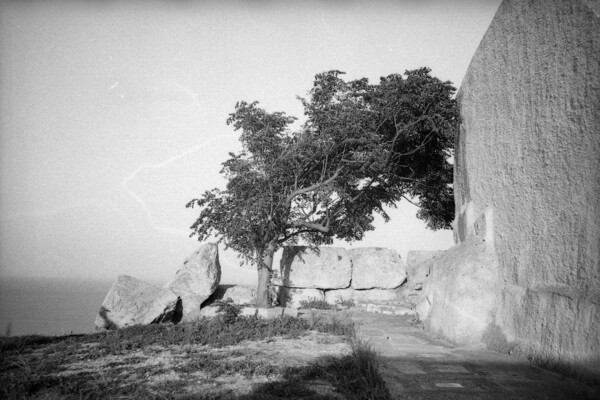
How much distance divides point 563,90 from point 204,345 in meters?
6.97

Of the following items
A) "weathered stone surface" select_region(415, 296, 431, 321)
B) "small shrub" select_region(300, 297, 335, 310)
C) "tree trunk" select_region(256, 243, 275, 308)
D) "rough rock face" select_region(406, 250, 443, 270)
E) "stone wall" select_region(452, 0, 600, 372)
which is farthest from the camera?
"rough rock face" select_region(406, 250, 443, 270)

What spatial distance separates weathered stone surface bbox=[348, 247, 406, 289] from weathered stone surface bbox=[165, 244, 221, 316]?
15.9 feet

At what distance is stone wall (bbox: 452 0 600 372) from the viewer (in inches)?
155

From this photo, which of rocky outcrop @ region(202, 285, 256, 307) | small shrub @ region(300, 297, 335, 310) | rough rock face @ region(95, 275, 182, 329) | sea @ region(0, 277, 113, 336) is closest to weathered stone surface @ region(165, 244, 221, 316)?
rocky outcrop @ region(202, 285, 256, 307)

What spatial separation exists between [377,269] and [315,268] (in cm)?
218

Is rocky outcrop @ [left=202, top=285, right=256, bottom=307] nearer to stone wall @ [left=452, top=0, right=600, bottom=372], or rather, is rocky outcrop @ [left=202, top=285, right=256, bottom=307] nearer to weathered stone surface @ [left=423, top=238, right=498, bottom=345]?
weathered stone surface @ [left=423, top=238, right=498, bottom=345]

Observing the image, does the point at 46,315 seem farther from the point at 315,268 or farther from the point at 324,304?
the point at 324,304

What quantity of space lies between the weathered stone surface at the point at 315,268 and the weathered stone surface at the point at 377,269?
297 millimetres

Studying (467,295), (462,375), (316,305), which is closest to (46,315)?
(316,305)

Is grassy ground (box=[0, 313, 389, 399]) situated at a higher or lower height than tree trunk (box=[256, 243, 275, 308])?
lower

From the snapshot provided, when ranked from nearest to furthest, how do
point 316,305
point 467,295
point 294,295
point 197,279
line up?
1. point 467,295
2. point 316,305
3. point 197,279
4. point 294,295

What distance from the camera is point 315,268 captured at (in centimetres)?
1162

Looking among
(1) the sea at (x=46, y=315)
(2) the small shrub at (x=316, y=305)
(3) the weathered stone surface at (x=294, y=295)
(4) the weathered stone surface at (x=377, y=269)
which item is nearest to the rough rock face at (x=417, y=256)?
(4) the weathered stone surface at (x=377, y=269)

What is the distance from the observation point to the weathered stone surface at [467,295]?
552 cm
